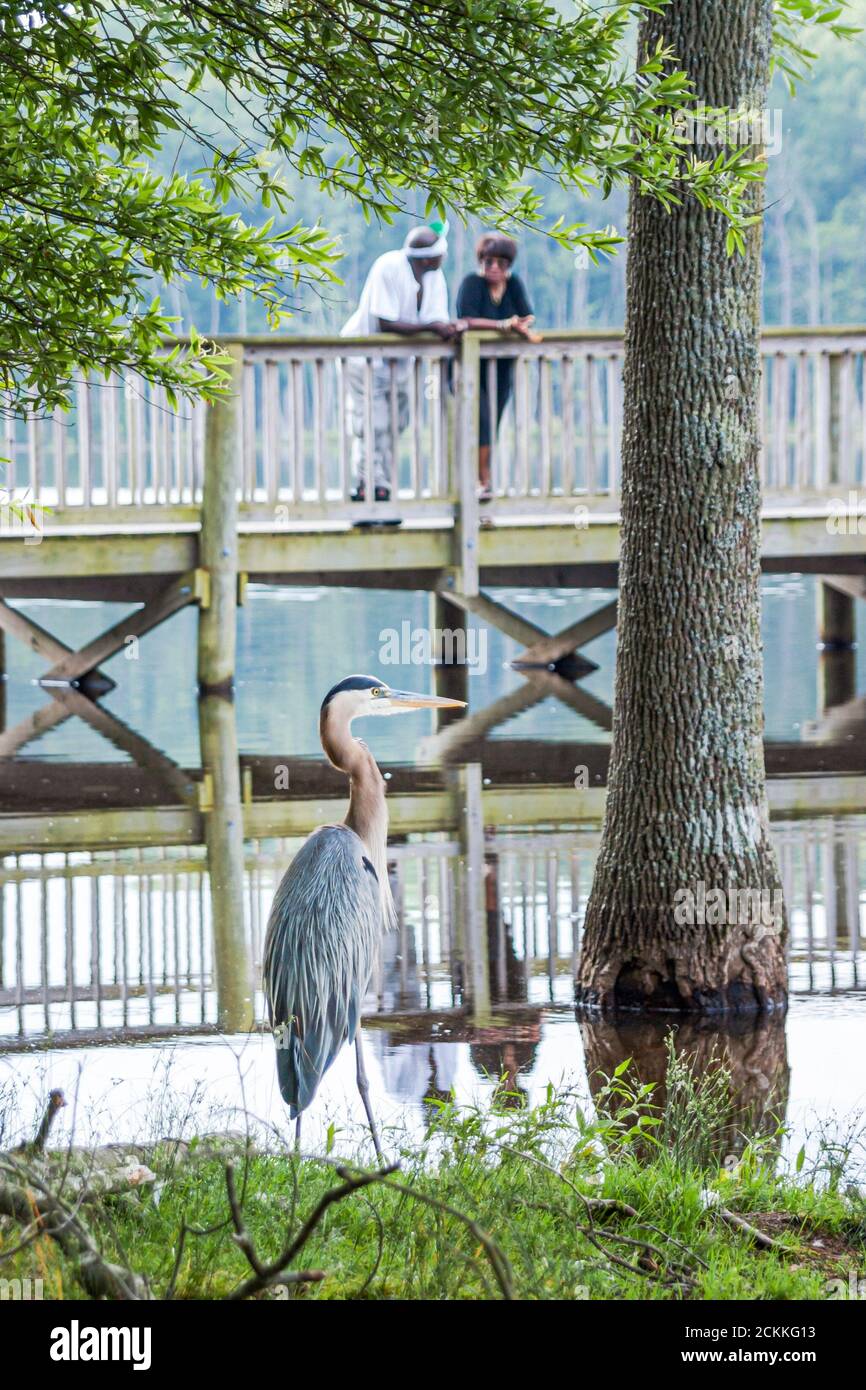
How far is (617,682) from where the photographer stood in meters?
7.08

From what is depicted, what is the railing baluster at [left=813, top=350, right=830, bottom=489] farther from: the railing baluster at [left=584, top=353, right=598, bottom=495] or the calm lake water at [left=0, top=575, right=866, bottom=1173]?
the calm lake water at [left=0, top=575, right=866, bottom=1173]

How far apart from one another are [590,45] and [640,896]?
3.23 m

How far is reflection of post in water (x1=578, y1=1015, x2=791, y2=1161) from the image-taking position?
5816 millimetres

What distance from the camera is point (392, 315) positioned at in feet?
46.0

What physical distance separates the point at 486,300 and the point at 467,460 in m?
1.42

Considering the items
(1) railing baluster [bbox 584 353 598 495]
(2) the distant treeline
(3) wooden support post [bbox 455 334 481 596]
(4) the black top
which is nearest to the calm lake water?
(3) wooden support post [bbox 455 334 481 596]

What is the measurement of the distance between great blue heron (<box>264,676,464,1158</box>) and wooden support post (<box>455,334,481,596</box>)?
359 inches

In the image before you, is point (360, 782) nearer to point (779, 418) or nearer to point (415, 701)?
point (415, 701)

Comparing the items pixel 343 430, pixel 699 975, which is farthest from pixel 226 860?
pixel 343 430

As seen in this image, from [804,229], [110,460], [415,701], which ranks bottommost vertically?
[415,701]

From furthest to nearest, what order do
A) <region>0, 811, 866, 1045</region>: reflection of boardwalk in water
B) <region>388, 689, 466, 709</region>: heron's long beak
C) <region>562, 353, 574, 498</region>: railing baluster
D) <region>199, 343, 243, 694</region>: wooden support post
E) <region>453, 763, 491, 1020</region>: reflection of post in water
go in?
<region>199, 343, 243, 694</region>: wooden support post, <region>562, 353, 574, 498</region>: railing baluster, <region>453, 763, 491, 1020</region>: reflection of post in water, <region>0, 811, 866, 1045</region>: reflection of boardwalk in water, <region>388, 689, 466, 709</region>: heron's long beak

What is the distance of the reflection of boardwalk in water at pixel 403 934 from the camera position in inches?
275

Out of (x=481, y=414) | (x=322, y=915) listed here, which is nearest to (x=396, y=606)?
(x=481, y=414)
